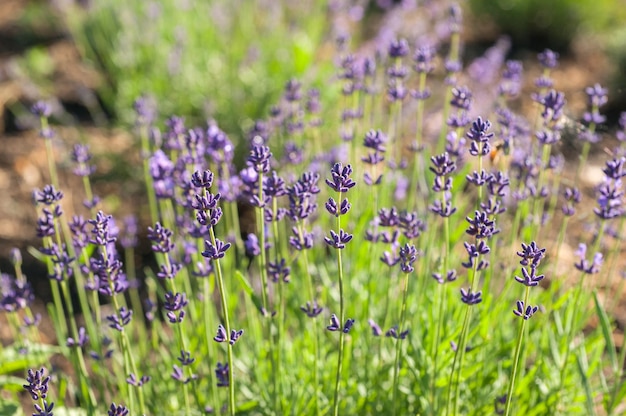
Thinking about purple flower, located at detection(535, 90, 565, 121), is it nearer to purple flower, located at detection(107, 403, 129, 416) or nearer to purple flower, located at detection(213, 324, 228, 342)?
purple flower, located at detection(213, 324, 228, 342)

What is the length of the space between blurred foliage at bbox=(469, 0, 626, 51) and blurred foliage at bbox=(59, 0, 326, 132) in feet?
7.54

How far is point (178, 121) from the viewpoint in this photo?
8.64ft

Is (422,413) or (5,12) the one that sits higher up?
(5,12)

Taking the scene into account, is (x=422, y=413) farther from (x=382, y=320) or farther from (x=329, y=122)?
(x=329, y=122)

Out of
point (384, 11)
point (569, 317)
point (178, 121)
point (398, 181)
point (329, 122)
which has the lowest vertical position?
point (569, 317)

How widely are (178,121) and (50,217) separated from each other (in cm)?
62

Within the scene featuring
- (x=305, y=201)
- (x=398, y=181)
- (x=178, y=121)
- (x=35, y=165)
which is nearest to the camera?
(x=305, y=201)

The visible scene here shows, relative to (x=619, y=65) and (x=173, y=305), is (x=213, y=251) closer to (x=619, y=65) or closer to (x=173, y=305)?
(x=173, y=305)

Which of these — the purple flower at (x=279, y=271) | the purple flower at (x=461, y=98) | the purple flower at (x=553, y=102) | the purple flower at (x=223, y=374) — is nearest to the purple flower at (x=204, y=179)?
the purple flower at (x=279, y=271)

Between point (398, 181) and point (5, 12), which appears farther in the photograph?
point (5, 12)

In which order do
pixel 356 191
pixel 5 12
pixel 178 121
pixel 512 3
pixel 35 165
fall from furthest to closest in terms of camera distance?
pixel 5 12
pixel 512 3
pixel 35 165
pixel 356 191
pixel 178 121

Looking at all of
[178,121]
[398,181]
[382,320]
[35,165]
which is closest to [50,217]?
[178,121]

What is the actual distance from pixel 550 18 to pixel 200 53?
13.1ft

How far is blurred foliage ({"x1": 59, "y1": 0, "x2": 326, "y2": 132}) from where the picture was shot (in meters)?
5.27
